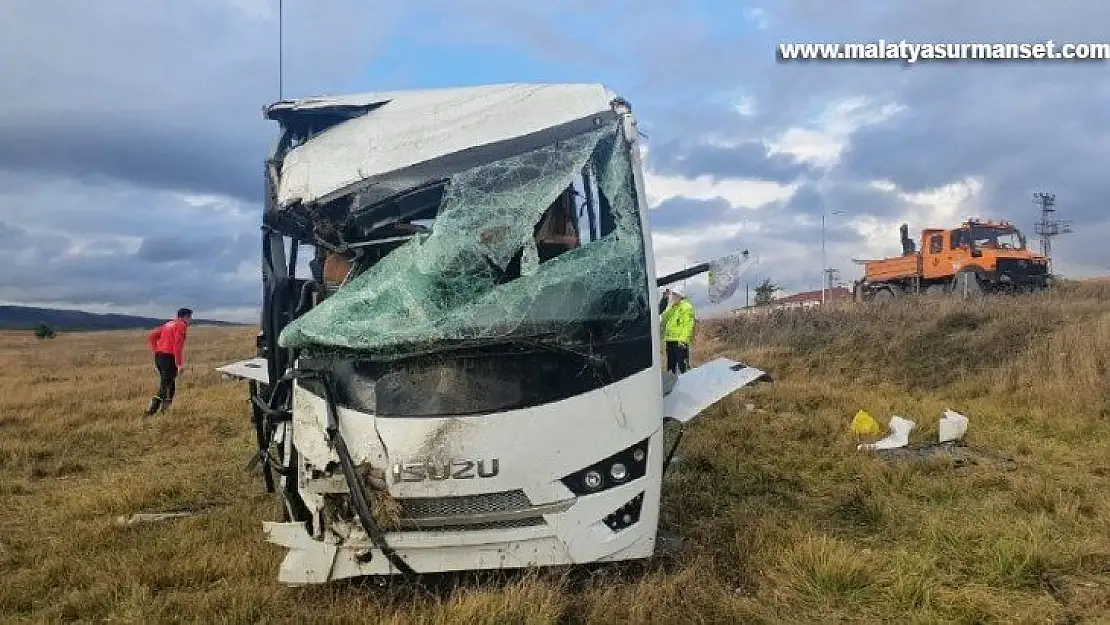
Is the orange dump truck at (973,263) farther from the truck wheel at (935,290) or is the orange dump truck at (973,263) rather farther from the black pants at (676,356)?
the black pants at (676,356)

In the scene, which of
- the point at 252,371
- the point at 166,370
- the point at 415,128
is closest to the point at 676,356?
the point at 252,371

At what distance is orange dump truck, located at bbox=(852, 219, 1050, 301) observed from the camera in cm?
1852

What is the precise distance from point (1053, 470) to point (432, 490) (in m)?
5.85

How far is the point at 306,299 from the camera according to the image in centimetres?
493

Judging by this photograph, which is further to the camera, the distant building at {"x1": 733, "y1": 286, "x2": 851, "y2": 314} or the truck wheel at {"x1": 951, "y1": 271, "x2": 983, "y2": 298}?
the distant building at {"x1": 733, "y1": 286, "x2": 851, "y2": 314}

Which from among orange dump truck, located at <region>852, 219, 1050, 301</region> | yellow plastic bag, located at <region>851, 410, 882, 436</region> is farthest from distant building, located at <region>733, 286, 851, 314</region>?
yellow plastic bag, located at <region>851, 410, 882, 436</region>

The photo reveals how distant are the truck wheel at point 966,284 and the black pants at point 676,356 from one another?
8933 mm

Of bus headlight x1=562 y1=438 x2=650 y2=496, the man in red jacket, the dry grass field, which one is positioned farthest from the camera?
the man in red jacket

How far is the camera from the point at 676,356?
40.5 ft

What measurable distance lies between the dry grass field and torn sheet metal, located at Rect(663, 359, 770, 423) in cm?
82

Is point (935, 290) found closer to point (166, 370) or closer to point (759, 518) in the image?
point (759, 518)

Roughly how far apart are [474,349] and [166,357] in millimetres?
10831

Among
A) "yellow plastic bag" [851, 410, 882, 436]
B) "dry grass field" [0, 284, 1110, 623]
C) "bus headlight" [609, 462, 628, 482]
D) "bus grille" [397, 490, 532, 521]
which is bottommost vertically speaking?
"dry grass field" [0, 284, 1110, 623]

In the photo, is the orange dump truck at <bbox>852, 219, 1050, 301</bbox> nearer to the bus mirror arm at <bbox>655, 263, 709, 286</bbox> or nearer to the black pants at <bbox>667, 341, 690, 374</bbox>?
the black pants at <bbox>667, 341, 690, 374</bbox>
